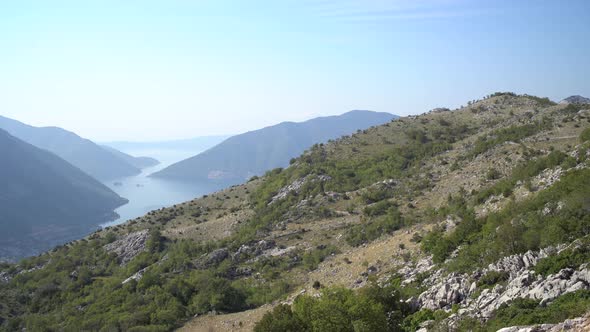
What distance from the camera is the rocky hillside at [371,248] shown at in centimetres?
1555

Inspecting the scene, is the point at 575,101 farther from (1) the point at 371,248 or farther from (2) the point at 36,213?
(2) the point at 36,213

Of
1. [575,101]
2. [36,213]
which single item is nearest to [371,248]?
[575,101]

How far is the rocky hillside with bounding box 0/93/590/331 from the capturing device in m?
15.5

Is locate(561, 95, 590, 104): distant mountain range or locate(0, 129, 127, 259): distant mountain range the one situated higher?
locate(561, 95, 590, 104): distant mountain range

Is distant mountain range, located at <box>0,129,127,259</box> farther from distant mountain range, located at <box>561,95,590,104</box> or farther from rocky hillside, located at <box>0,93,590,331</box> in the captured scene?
distant mountain range, located at <box>561,95,590,104</box>

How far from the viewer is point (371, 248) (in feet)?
→ 93.6

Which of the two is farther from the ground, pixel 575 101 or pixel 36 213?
pixel 575 101

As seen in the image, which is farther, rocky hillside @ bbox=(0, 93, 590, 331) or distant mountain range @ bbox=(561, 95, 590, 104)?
distant mountain range @ bbox=(561, 95, 590, 104)

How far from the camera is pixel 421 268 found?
Result: 21.0 meters

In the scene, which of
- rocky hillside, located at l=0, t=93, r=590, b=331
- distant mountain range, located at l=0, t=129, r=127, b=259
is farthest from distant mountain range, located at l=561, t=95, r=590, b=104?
distant mountain range, located at l=0, t=129, r=127, b=259

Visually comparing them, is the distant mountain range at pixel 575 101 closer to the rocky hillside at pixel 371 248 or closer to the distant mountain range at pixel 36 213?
the rocky hillside at pixel 371 248

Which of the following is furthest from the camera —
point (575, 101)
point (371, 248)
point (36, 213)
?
point (36, 213)

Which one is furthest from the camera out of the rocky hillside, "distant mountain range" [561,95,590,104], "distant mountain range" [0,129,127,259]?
"distant mountain range" [0,129,127,259]

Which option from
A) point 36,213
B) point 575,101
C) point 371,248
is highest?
point 575,101
